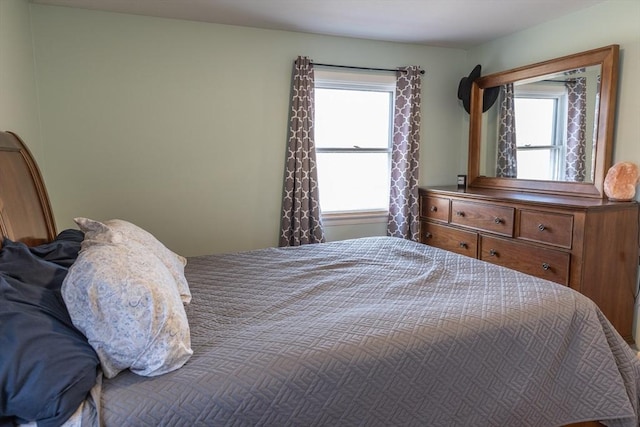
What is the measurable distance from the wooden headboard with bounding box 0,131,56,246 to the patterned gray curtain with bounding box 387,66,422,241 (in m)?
2.76

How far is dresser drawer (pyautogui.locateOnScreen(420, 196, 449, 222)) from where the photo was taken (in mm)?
3707

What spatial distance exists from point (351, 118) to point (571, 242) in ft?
6.79

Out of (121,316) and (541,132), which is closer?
(121,316)

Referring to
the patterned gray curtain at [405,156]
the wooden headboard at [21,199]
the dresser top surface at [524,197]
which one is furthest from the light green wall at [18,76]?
the dresser top surface at [524,197]

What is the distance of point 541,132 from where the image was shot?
10.8 ft

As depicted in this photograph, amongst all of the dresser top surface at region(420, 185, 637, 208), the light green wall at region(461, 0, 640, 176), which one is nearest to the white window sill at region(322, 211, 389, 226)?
the dresser top surface at region(420, 185, 637, 208)

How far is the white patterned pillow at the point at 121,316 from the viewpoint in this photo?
1121mm

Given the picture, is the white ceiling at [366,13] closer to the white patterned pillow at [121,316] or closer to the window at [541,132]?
the window at [541,132]

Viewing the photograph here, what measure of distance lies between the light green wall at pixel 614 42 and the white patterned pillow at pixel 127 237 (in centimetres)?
287

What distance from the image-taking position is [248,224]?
3516 mm

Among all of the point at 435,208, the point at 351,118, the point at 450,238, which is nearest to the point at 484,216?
the point at 450,238

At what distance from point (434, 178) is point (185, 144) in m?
2.37

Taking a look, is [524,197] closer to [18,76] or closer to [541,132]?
[541,132]

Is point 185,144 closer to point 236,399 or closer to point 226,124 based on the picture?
point 226,124
